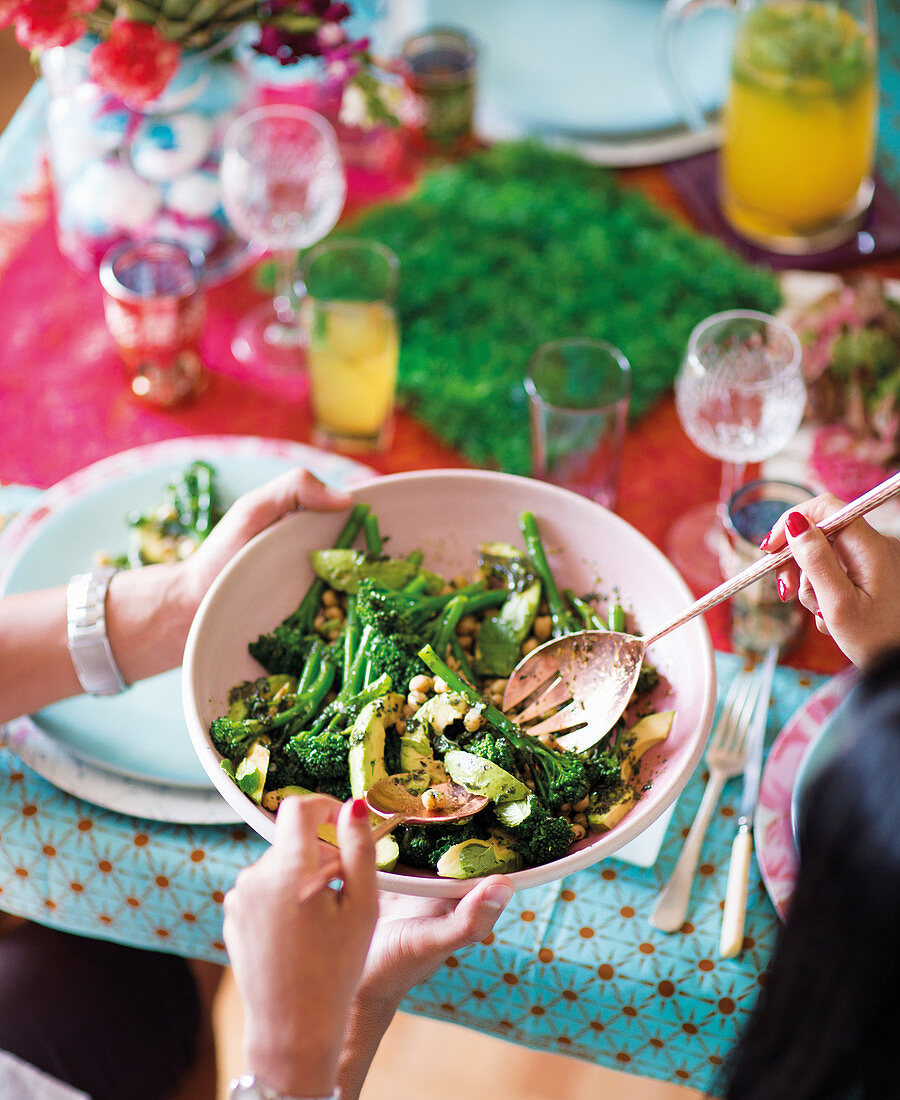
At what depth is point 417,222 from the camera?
6.67 ft

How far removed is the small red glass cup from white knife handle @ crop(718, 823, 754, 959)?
115cm

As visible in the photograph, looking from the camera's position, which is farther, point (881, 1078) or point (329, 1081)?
point (329, 1081)

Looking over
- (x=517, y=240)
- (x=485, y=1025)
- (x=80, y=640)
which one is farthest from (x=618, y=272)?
(x=485, y=1025)

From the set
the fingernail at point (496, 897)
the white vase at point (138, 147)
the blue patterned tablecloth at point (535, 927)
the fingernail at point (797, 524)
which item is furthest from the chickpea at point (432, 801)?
the white vase at point (138, 147)

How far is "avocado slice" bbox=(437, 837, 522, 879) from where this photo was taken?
3.30 feet

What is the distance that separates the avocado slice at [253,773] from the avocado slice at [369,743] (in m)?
0.09

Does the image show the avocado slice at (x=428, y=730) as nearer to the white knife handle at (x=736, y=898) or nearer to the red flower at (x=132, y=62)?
the white knife handle at (x=736, y=898)

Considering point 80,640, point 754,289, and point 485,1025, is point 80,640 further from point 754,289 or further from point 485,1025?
point 754,289

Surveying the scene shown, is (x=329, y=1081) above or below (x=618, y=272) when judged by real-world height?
below

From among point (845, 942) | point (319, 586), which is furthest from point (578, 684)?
point (845, 942)

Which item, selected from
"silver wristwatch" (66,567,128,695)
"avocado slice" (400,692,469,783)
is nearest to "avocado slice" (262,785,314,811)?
"avocado slice" (400,692,469,783)

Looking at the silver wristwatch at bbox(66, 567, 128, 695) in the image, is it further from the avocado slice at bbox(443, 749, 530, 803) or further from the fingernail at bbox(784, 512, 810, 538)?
the fingernail at bbox(784, 512, 810, 538)

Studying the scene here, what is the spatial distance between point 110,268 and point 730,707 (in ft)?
3.81

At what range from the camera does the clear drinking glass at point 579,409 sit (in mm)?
1520
